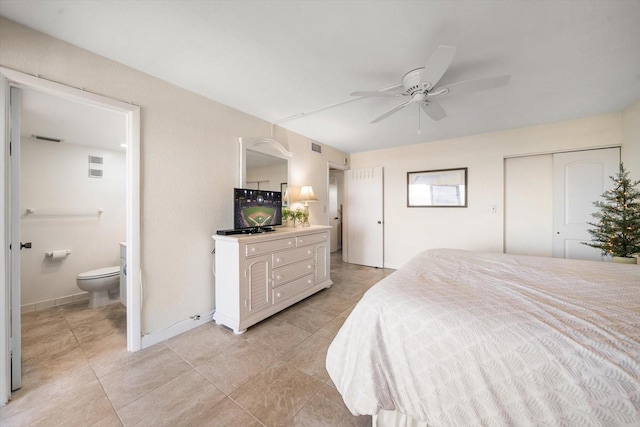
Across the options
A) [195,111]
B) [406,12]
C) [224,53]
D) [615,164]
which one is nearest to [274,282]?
[195,111]

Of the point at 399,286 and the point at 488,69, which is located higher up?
the point at 488,69

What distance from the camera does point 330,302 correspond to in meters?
2.78

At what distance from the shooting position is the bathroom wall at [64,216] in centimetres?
262

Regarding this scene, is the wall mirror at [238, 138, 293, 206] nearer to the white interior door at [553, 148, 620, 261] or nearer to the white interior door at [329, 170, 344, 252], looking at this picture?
the white interior door at [329, 170, 344, 252]

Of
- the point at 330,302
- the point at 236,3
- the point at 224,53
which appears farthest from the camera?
the point at 330,302

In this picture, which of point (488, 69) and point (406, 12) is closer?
point (406, 12)

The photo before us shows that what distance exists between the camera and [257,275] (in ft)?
7.30

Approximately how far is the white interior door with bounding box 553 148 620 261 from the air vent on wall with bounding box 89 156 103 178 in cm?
649

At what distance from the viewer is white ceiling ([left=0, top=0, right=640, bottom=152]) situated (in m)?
1.30

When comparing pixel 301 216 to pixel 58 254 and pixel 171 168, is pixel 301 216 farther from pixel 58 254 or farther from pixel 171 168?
pixel 58 254

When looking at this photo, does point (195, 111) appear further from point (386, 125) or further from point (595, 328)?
point (595, 328)

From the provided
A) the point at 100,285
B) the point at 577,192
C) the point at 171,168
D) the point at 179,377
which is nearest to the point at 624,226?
the point at 577,192

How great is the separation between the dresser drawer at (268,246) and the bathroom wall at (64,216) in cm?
257

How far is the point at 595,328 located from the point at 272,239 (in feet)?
7.24
